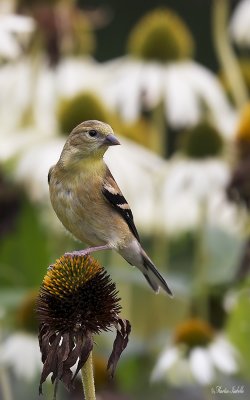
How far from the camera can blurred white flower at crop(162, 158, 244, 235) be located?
3.29m

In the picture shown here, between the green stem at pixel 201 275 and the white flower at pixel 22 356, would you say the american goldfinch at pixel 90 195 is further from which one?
the green stem at pixel 201 275

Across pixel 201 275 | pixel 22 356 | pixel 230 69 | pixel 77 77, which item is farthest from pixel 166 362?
pixel 77 77

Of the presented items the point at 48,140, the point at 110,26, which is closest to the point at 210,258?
the point at 48,140

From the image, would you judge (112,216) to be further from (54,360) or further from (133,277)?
(133,277)

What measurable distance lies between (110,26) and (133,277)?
6.02 m

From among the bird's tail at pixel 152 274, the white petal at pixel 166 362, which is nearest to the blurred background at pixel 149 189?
the white petal at pixel 166 362

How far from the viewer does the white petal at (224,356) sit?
2.64 meters

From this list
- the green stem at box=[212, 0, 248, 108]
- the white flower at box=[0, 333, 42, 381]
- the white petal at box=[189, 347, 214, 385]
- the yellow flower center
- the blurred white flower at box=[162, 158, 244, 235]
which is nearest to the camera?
the white petal at box=[189, 347, 214, 385]

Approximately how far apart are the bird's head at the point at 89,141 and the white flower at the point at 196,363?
3.43 feet

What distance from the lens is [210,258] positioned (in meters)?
3.54

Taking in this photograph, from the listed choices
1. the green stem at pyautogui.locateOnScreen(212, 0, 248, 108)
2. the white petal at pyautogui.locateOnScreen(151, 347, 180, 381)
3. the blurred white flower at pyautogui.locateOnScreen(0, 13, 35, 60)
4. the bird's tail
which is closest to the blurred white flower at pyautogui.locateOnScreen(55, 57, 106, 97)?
the blurred white flower at pyautogui.locateOnScreen(0, 13, 35, 60)

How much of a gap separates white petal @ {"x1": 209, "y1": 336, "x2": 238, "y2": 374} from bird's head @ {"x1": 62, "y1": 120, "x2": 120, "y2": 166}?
1098 millimetres

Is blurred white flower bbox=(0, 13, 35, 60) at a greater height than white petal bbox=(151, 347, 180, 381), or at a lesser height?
greater

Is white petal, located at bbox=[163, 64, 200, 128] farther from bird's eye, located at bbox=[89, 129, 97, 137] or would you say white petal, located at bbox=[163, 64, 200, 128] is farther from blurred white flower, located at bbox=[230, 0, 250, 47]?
bird's eye, located at bbox=[89, 129, 97, 137]
